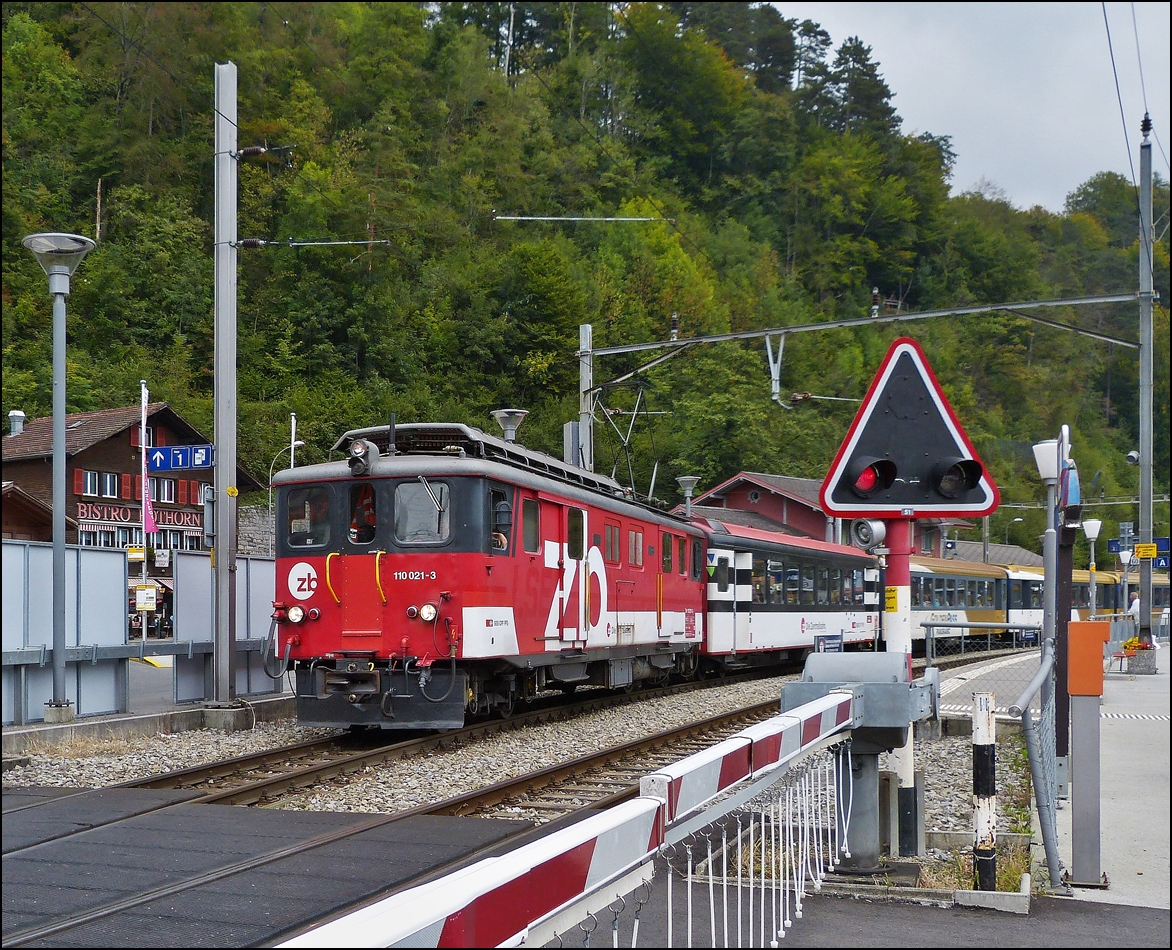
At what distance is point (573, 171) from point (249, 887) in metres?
36.4

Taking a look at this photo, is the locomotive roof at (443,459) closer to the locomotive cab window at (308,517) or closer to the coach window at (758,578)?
the locomotive cab window at (308,517)

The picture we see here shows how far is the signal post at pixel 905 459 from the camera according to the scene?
19.6 ft

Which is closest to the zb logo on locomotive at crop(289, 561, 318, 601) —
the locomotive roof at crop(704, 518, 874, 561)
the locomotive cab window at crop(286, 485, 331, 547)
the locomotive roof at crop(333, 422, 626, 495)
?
the locomotive cab window at crop(286, 485, 331, 547)

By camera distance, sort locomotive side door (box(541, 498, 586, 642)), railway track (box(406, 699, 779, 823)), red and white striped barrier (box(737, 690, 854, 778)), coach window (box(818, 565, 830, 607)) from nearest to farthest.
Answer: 1. red and white striped barrier (box(737, 690, 854, 778))
2. railway track (box(406, 699, 779, 823))
3. locomotive side door (box(541, 498, 586, 642))
4. coach window (box(818, 565, 830, 607))

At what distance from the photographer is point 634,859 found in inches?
120

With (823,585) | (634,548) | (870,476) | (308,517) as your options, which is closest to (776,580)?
(823,585)

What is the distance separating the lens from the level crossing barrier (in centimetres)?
216

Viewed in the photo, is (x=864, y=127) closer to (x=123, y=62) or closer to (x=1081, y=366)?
(x=123, y=62)

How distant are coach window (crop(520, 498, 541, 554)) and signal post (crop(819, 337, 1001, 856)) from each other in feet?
24.7

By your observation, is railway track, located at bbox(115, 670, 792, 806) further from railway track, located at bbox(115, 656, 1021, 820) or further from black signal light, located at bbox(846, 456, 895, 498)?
black signal light, located at bbox(846, 456, 895, 498)

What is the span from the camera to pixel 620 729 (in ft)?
47.2

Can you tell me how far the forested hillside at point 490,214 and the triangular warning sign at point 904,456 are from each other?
364 cm

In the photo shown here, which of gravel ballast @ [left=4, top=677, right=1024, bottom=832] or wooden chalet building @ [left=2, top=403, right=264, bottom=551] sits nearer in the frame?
wooden chalet building @ [left=2, top=403, right=264, bottom=551]

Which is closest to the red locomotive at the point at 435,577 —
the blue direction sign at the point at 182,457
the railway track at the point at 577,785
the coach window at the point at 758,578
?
the blue direction sign at the point at 182,457
